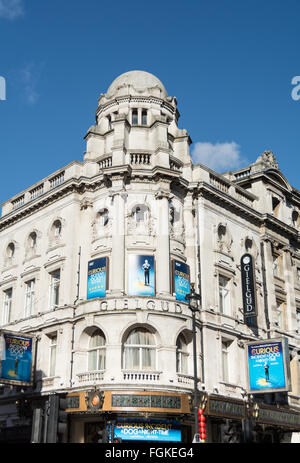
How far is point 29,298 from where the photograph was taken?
117ft

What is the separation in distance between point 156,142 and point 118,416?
53.6ft

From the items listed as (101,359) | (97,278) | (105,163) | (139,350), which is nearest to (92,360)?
(101,359)

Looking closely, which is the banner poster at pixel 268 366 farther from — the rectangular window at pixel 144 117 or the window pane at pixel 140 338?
the rectangular window at pixel 144 117

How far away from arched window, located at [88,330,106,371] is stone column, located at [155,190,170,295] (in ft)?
12.9

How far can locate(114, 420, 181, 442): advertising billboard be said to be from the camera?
88.9 ft

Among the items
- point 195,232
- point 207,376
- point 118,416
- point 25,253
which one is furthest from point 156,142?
point 118,416

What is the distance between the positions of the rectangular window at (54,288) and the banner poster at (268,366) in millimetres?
11801

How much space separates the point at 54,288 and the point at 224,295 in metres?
10.3

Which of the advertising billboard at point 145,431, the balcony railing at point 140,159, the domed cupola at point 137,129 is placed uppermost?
the domed cupola at point 137,129

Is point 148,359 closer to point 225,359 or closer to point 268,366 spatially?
point 225,359

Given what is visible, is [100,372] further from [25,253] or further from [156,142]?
[156,142]

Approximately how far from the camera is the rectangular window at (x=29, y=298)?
35062 mm

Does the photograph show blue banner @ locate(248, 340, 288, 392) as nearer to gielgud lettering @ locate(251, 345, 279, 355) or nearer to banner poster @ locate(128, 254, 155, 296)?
gielgud lettering @ locate(251, 345, 279, 355)

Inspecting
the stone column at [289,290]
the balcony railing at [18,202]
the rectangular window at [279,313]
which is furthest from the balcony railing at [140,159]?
the rectangular window at [279,313]
